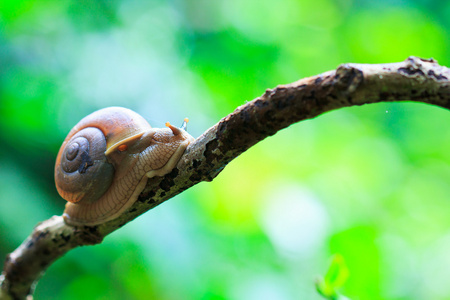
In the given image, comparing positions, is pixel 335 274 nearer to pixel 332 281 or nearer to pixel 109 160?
pixel 332 281

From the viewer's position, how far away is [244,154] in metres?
3.00

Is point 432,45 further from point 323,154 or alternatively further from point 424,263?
point 424,263

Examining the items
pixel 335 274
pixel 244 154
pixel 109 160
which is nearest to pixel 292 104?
pixel 335 274

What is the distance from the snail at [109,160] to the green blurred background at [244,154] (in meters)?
1.03

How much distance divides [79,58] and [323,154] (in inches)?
82.0

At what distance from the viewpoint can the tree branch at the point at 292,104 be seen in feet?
2.37

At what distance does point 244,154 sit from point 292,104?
2.21m

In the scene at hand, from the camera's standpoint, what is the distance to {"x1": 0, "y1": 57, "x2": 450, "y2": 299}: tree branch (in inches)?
28.5

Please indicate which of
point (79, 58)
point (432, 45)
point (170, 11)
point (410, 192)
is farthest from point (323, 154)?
point (79, 58)

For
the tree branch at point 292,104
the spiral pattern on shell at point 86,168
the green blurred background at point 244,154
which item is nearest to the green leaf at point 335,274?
the tree branch at point 292,104

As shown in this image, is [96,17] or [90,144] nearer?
[90,144]

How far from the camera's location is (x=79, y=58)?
9.66 ft

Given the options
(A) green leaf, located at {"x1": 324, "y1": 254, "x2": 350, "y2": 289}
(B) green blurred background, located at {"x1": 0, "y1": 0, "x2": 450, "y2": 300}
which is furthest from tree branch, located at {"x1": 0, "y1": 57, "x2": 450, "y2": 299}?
(B) green blurred background, located at {"x1": 0, "y1": 0, "x2": 450, "y2": 300}

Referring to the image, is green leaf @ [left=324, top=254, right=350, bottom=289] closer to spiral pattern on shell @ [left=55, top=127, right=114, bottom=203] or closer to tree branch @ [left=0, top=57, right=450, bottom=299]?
tree branch @ [left=0, top=57, right=450, bottom=299]
